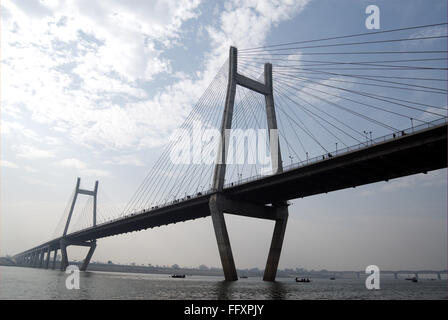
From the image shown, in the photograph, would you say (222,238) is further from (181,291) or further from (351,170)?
(351,170)

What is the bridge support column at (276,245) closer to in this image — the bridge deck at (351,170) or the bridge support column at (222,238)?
the bridge deck at (351,170)

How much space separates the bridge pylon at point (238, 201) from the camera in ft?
179

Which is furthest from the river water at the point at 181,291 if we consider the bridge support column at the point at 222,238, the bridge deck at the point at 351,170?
the bridge deck at the point at 351,170

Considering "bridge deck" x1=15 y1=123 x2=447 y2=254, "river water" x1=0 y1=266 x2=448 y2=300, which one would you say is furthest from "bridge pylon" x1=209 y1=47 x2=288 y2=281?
"river water" x1=0 y1=266 x2=448 y2=300

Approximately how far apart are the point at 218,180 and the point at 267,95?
18798mm

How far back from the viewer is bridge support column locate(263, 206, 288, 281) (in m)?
59.9

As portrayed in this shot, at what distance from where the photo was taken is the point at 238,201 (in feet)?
191

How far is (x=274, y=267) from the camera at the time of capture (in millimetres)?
60719

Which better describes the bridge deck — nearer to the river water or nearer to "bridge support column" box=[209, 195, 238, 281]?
"bridge support column" box=[209, 195, 238, 281]

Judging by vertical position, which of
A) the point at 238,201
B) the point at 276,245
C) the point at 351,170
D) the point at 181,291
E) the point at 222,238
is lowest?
the point at 181,291

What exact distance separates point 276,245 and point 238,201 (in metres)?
10.1

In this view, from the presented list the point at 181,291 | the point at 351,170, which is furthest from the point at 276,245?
the point at 181,291
